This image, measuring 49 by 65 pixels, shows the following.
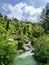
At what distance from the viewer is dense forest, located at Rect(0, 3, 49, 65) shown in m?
20.0

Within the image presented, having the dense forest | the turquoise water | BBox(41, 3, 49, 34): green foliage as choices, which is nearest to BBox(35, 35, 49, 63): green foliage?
the dense forest

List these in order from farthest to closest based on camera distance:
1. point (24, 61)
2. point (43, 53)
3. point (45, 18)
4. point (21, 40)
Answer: point (45, 18) < point (21, 40) < point (24, 61) < point (43, 53)

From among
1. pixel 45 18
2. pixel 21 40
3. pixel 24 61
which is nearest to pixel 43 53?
pixel 24 61

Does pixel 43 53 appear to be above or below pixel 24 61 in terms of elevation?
above

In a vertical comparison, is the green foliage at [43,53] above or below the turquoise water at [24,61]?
above

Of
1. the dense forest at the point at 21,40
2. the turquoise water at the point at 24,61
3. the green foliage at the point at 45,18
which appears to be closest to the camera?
the dense forest at the point at 21,40

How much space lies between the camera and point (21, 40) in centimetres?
3628

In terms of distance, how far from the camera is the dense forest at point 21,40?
20.0 metres

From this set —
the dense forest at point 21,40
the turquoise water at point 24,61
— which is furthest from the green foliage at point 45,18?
the turquoise water at point 24,61

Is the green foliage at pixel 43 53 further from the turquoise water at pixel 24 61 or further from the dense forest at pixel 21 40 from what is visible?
the turquoise water at pixel 24 61

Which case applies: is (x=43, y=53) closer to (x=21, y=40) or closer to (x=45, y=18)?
(x=21, y=40)

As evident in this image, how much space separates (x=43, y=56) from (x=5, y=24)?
19465 millimetres

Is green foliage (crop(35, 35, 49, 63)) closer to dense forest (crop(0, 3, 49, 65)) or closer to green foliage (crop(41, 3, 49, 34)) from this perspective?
dense forest (crop(0, 3, 49, 65))

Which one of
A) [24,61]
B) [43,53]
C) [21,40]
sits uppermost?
[21,40]
